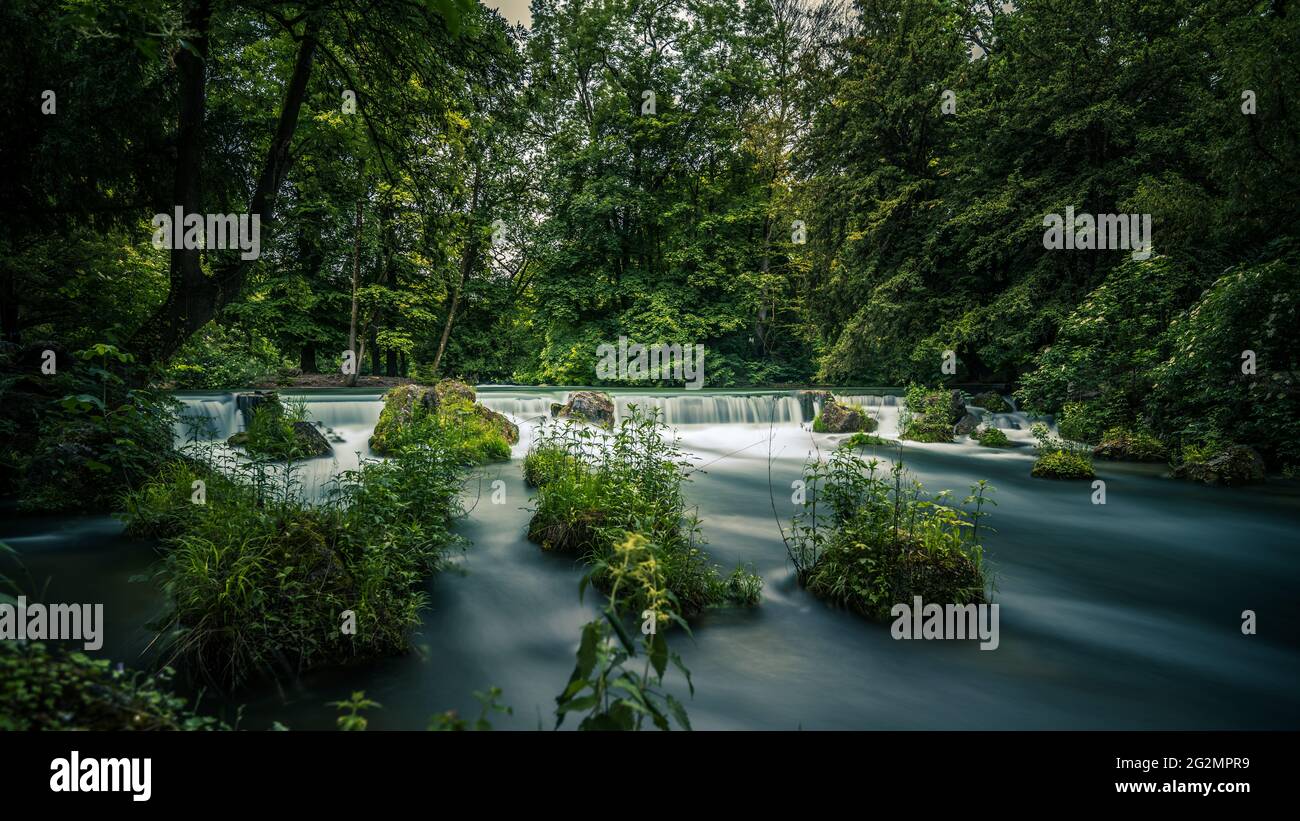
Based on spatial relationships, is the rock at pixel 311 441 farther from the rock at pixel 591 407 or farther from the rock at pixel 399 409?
the rock at pixel 591 407

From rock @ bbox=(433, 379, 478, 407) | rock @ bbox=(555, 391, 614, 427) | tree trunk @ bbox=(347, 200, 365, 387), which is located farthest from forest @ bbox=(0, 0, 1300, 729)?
rock @ bbox=(555, 391, 614, 427)

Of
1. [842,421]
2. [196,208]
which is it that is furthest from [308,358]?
[842,421]

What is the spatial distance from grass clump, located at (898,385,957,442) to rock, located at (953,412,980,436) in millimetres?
205

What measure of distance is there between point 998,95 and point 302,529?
23688 millimetres

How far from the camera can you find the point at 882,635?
466cm

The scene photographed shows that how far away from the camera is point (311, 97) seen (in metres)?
10.0

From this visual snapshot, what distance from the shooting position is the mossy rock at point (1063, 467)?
11.1 metres

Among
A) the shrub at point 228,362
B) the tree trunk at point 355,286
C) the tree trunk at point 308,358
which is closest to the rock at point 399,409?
the tree trunk at point 355,286

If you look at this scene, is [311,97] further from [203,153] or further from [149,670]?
[149,670]

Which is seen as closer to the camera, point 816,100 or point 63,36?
point 63,36

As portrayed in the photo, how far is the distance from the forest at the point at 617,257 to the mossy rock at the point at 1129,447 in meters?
0.11

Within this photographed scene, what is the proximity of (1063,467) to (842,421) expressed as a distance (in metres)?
6.29

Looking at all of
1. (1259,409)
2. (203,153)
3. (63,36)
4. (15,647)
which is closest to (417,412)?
(203,153)

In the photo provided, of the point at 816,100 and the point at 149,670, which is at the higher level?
the point at 816,100
